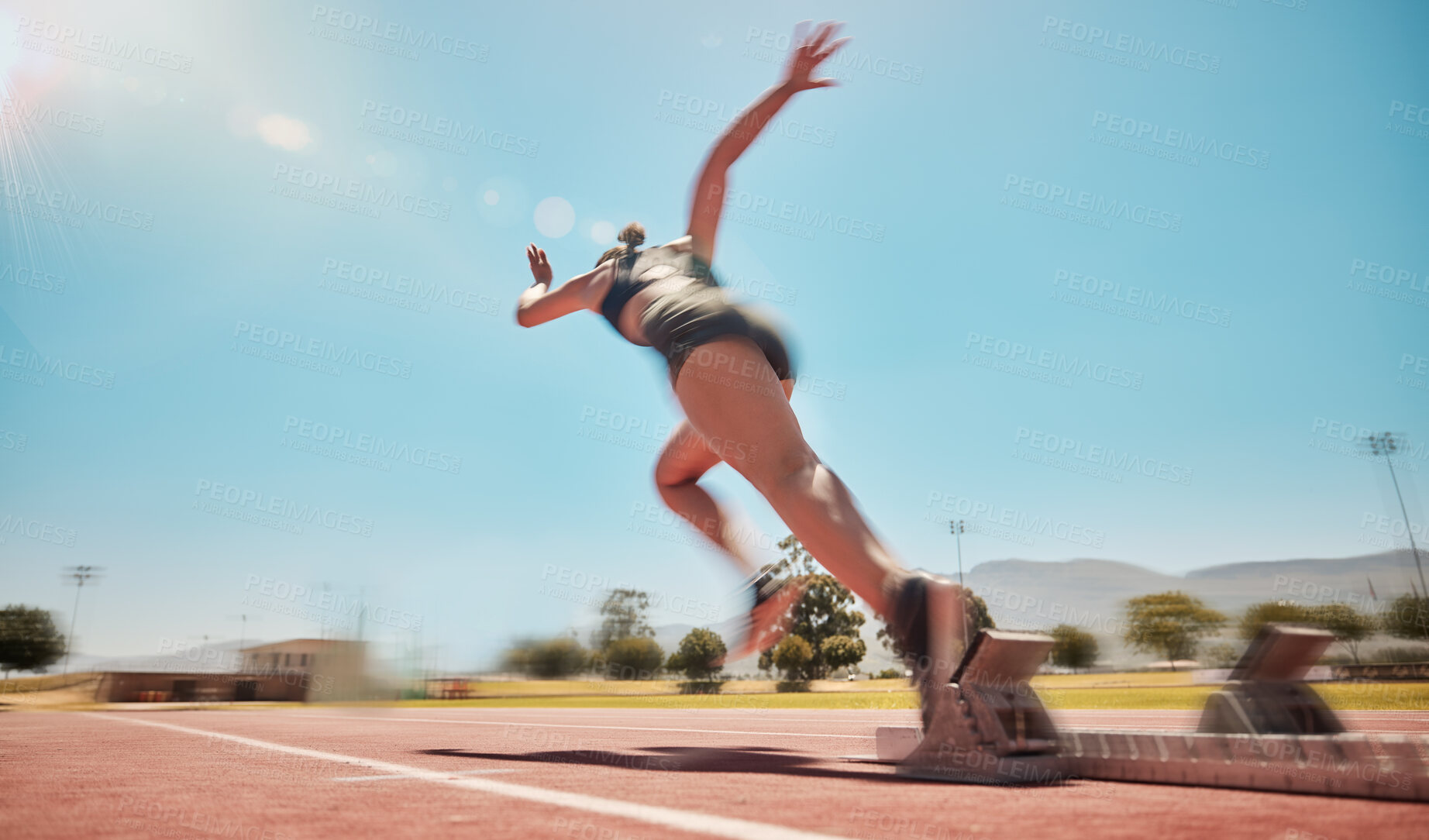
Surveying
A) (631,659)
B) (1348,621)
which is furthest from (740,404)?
(631,659)

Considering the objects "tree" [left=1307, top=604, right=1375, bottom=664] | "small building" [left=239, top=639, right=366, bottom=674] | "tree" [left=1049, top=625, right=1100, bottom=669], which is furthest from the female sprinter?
"tree" [left=1049, top=625, right=1100, bottom=669]

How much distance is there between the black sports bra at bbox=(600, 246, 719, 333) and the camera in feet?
9.62

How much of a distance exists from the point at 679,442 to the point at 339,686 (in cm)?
643

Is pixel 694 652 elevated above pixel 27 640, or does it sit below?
below

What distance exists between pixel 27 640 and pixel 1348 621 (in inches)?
3462

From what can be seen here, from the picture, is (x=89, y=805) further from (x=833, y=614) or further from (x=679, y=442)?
(x=833, y=614)

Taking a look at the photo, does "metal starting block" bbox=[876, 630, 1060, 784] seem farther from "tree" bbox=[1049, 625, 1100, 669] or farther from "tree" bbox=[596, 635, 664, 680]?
"tree" bbox=[596, 635, 664, 680]

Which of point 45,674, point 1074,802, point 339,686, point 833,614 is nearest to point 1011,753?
point 1074,802

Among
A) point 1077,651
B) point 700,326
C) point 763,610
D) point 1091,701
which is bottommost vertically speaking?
point 1077,651

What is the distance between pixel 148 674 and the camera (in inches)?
1933

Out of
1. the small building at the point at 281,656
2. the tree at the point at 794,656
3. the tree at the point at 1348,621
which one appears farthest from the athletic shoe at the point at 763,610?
the small building at the point at 281,656

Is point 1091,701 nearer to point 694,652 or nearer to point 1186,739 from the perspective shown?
point 1186,739

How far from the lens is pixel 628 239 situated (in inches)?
132

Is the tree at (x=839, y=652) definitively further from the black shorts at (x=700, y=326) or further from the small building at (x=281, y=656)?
the black shorts at (x=700, y=326)
